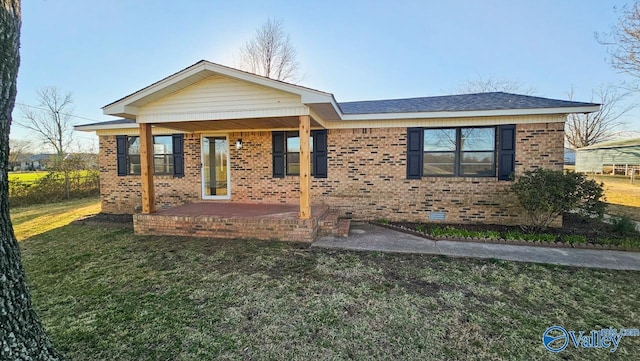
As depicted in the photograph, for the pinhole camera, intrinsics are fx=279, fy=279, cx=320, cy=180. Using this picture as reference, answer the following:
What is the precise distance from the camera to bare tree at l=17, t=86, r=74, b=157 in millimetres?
18219

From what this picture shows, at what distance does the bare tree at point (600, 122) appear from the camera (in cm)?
2608

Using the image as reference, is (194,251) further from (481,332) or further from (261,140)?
(481,332)

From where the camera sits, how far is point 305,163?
231 inches

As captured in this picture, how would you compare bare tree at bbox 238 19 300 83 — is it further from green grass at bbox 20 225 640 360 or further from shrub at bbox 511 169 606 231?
shrub at bbox 511 169 606 231

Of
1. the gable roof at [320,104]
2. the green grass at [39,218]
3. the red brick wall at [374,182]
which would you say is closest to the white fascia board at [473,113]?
the gable roof at [320,104]

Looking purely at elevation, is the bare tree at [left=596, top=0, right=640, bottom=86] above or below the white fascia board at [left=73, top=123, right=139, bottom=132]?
above

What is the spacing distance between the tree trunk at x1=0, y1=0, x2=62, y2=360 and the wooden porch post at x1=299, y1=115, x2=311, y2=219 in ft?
13.8

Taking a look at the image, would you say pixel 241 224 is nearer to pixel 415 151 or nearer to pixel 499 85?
pixel 415 151

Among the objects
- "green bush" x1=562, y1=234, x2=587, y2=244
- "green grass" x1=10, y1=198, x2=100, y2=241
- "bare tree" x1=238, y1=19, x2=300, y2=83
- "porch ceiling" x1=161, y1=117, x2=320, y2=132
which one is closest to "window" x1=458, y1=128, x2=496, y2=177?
"green bush" x1=562, y1=234, x2=587, y2=244

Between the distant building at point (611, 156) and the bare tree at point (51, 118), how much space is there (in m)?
34.4

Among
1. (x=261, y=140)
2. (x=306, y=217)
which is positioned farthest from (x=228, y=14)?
(x=306, y=217)

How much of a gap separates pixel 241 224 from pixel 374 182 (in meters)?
3.73

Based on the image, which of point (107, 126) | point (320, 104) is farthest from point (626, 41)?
point (107, 126)

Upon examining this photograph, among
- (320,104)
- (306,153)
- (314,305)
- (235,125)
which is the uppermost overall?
(320,104)
